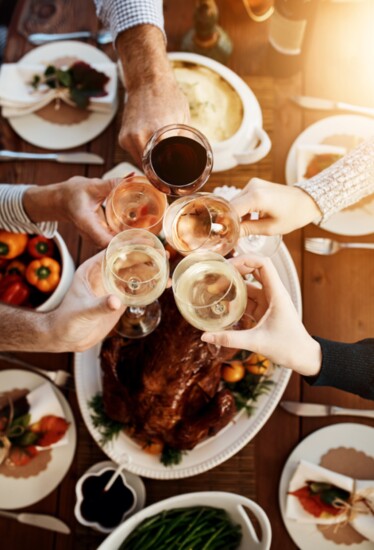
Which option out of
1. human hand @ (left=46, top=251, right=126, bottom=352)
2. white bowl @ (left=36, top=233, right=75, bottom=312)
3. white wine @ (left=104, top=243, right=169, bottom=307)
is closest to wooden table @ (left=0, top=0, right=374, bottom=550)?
white bowl @ (left=36, top=233, right=75, bottom=312)

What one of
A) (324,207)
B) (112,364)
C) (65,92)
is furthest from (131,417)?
(65,92)

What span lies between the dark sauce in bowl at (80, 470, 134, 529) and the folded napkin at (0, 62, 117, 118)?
3.99ft

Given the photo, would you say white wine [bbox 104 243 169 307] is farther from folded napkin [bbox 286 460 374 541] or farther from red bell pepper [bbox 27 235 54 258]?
folded napkin [bbox 286 460 374 541]

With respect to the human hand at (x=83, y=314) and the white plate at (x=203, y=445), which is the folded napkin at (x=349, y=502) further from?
the human hand at (x=83, y=314)

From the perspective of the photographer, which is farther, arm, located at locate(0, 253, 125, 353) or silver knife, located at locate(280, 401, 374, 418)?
silver knife, located at locate(280, 401, 374, 418)

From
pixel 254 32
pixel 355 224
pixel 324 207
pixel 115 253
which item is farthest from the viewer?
pixel 254 32

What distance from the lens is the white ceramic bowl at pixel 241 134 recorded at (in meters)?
1.63

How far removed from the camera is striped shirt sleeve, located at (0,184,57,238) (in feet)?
5.04

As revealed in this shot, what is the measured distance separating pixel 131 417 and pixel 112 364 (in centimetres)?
17

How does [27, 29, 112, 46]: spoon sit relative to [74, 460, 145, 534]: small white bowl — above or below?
above

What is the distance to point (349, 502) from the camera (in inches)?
57.7

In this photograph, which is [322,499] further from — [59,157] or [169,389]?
[59,157]

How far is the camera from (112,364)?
1488 millimetres

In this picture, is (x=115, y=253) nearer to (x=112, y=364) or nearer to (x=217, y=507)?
(x=112, y=364)
